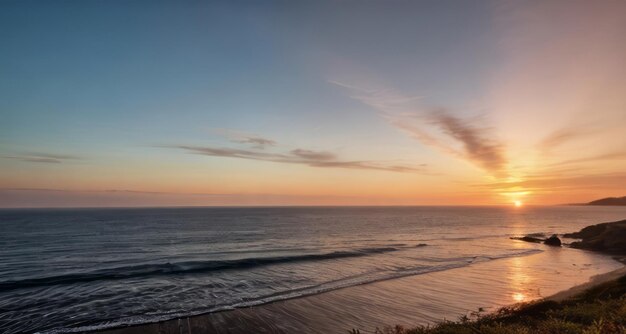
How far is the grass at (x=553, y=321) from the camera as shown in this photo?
500 inches

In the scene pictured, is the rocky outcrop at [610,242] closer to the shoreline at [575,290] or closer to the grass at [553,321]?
the shoreline at [575,290]

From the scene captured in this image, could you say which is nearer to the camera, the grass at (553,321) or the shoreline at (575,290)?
the grass at (553,321)

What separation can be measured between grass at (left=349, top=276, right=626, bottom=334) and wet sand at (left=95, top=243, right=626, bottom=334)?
260 cm

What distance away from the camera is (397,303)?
82.9 ft

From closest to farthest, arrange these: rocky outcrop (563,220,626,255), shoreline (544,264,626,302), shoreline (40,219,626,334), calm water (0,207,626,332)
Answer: shoreline (40,219,626,334) → calm water (0,207,626,332) → shoreline (544,264,626,302) → rocky outcrop (563,220,626,255)

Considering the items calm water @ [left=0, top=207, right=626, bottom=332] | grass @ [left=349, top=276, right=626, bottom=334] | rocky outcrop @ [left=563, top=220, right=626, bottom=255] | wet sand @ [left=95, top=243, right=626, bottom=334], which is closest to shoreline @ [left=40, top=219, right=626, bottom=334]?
wet sand @ [left=95, top=243, right=626, bottom=334]

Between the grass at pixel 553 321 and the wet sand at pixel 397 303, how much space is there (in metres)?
2.60

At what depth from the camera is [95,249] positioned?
5362cm

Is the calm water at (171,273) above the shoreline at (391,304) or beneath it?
beneath

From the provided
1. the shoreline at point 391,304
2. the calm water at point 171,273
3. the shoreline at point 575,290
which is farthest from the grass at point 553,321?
the calm water at point 171,273

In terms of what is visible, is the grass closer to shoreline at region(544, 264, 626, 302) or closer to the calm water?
shoreline at region(544, 264, 626, 302)

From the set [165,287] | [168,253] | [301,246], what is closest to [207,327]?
[165,287]

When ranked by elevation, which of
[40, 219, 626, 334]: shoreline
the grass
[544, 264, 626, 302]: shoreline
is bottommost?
[40, 219, 626, 334]: shoreline

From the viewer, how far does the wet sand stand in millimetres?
20453
